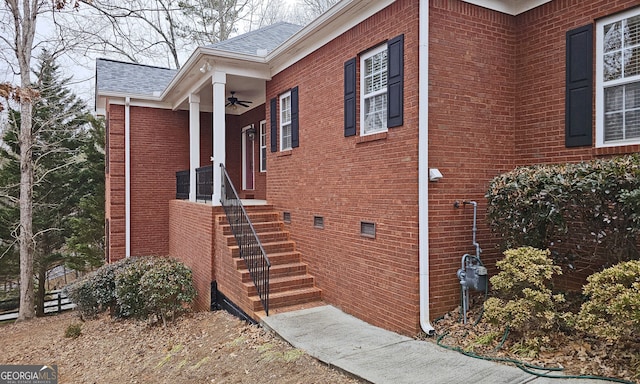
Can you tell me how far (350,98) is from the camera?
6410 mm

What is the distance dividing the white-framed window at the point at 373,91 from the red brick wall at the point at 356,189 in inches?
8.4

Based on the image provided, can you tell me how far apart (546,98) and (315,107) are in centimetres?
375

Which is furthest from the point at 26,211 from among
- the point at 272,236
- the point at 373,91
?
the point at 373,91

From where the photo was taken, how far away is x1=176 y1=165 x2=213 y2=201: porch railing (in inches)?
352

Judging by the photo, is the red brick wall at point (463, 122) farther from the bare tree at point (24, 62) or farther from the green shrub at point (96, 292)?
the bare tree at point (24, 62)

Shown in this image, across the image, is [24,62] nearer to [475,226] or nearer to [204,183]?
[204,183]

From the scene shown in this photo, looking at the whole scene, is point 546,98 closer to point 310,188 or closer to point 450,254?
point 450,254

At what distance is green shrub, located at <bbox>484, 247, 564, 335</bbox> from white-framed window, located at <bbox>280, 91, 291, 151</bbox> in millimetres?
5341

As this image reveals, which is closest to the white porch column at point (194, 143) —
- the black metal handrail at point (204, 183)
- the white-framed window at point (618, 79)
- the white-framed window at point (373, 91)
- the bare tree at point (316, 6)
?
the black metal handrail at point (204, 183)

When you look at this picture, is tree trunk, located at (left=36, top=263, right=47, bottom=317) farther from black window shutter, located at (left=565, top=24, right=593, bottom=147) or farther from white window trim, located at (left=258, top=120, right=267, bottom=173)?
black window shutter, located at (left=565, top=24, right=593, bottom=147)

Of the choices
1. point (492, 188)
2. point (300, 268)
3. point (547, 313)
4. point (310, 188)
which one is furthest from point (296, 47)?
point (547, 313)

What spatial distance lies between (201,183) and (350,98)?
4661 millimetres

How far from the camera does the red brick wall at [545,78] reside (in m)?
5.03

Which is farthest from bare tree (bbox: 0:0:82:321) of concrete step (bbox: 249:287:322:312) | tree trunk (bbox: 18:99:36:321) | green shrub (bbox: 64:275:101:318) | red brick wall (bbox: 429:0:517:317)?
red brick wall (bbox: 429:0:517:317)
